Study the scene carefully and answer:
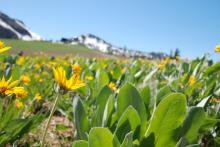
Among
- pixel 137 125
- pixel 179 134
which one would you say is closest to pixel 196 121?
pixel 179 134

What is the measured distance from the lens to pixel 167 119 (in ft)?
4.79

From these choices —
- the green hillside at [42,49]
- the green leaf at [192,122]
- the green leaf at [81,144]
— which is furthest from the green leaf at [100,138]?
the green hillside at [42,49]

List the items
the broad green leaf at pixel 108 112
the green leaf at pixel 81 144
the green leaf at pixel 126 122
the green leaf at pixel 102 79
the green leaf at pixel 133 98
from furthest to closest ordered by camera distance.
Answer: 1. the green leaf at pixel 102 79
2. the broad green leaf at pixel 108 112
3. the green leaf at pixel 133 98
4. the green leaf at pixel 126 122
5. the green leaf at pixel 81 144

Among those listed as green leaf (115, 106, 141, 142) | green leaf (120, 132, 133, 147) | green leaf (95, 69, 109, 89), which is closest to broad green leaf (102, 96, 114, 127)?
green leaf (115, 106, 141, 142)

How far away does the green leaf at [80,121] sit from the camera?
5.42ft

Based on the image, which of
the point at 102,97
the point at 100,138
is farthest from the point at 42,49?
the point at 100,138

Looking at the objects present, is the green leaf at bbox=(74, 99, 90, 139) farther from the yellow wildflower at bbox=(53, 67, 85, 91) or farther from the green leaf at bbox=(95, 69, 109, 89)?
the green leaf at bbox=(95, 69, 109, 89)

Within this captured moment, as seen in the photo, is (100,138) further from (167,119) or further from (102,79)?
(102,79)

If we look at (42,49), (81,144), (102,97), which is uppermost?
(42,49)

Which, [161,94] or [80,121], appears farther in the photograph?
[161,94]

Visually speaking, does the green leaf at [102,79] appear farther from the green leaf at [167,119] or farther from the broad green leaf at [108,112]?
the green leaf at [167,119]

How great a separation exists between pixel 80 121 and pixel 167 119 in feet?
1.34

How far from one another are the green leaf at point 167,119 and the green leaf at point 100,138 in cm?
19

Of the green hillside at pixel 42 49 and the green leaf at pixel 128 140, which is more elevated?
the green hillside at pixel 42 49
